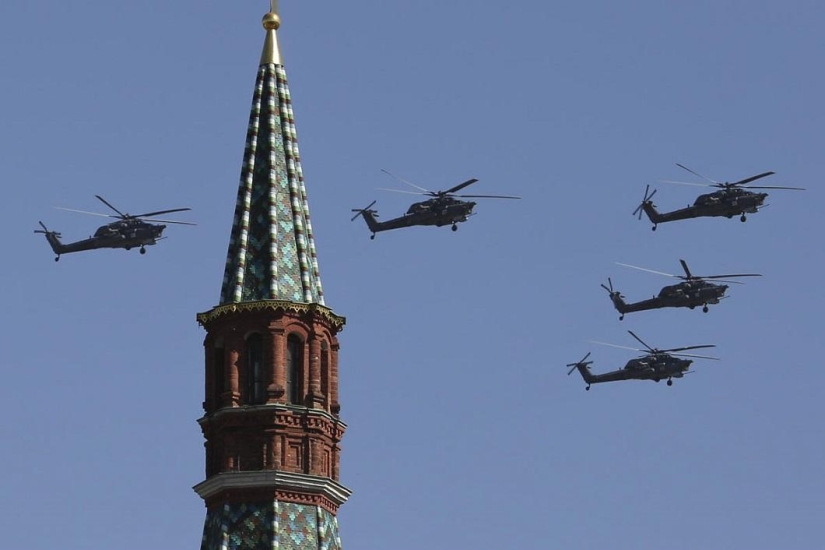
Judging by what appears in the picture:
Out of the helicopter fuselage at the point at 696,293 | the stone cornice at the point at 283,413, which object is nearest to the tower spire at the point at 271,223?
the stone cornice at the point at 283,413

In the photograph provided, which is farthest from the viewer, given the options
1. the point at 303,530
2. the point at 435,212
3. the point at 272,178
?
the point at 435,212

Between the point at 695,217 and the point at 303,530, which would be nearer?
the point at 303,530

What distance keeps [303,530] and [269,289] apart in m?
10.5

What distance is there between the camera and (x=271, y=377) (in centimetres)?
10019

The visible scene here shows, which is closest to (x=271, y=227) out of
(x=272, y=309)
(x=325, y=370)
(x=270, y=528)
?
(x=272, y=309)

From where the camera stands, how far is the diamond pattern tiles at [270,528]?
9675 centimetres

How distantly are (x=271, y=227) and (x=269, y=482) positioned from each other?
11090mm

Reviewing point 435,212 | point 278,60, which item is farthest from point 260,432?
point 435,212

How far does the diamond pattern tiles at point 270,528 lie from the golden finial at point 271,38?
20.9 meters

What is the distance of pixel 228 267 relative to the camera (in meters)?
103

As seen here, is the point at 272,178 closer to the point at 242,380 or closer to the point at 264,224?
the point at 264,224

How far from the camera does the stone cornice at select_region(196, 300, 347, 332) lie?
331 feet

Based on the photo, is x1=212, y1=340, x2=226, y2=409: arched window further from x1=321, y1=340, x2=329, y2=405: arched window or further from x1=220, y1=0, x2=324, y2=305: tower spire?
x1=321, y1=340, x2=329, y2=405: arched window

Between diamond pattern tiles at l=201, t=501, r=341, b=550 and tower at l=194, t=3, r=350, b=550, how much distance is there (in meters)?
0.04
